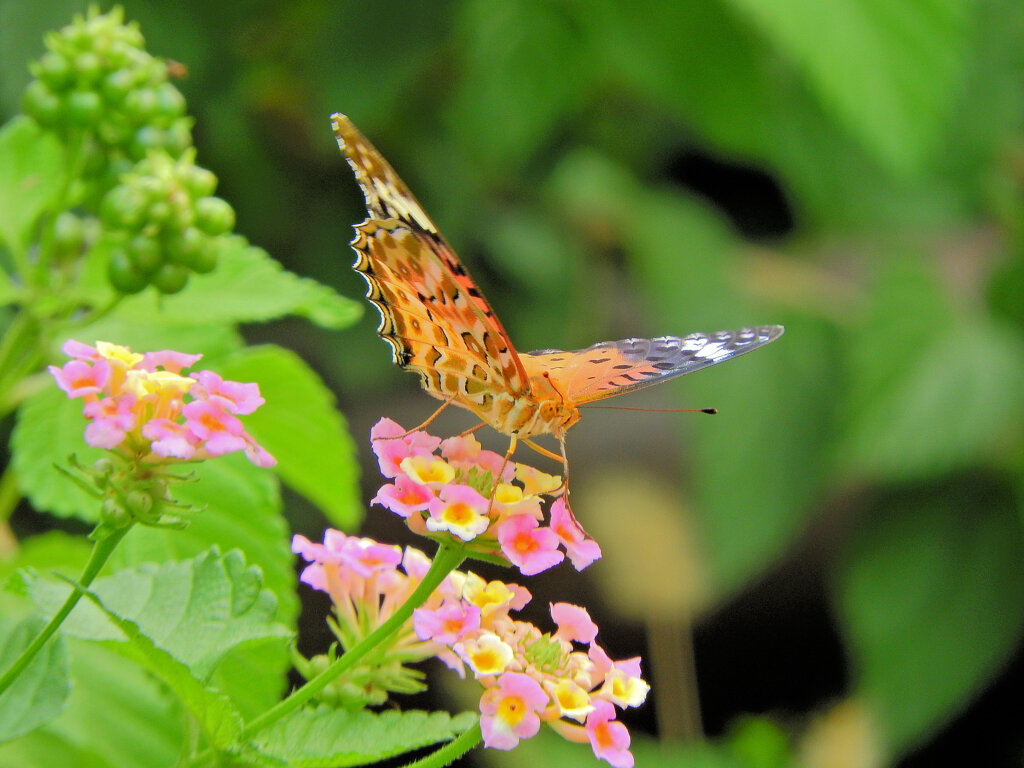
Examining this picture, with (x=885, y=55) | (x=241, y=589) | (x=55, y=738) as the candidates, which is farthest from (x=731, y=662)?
(x=241, y=589)

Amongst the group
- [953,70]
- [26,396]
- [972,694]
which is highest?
[953,70]

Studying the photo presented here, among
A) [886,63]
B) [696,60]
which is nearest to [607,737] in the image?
[886,63]

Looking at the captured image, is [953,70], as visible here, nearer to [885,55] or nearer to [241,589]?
[885,55]

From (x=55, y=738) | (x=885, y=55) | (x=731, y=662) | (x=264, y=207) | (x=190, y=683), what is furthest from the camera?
(x=731, y=662)

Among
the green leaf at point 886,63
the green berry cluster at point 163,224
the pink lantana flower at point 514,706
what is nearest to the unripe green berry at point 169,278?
the green berry cluster at point 163,224

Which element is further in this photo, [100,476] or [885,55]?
[885,55]

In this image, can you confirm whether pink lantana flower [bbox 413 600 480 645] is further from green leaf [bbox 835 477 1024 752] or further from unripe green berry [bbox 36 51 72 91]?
green leaf [bbox 835 477 1024 752]

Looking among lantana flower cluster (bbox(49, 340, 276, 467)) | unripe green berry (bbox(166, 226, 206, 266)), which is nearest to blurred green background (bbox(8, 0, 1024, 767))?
unripe green berry (bbox(166, 226, 206, 266))
